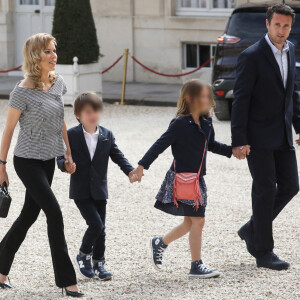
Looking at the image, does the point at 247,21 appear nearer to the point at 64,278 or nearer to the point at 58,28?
the point at 58,28

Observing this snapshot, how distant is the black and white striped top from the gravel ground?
0.86 m

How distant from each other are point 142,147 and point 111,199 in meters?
2.72

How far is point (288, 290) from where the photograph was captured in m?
5.46

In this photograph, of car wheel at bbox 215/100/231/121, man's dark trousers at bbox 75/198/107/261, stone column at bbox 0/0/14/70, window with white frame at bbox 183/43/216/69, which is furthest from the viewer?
stone column at bbox 0/0/14/70

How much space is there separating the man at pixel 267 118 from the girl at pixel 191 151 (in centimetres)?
24

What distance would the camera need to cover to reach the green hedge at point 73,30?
49.2 ft

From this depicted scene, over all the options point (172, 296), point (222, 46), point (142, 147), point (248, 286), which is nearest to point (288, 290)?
point (248, 286)

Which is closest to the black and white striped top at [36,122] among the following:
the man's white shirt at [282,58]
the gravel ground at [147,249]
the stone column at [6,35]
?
the gravel ground at [147,249]

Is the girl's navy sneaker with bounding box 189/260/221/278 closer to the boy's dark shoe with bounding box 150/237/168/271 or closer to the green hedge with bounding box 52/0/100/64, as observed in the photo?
the boy's dark shoe with bounding box 150/237/168/271

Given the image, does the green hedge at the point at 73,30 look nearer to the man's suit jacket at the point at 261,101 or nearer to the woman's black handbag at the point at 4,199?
the man's suit jacket at the point at 261,101

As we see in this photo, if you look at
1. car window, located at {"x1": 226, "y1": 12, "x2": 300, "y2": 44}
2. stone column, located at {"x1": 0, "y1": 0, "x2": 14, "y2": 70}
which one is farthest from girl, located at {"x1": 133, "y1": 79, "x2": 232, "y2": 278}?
stone column, located at {"x1": 0, "y1": 0, "x2": 14, "y2": 70}

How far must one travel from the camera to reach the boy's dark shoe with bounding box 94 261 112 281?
18.9 ft

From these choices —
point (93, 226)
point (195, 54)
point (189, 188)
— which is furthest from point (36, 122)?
point (195, 54)

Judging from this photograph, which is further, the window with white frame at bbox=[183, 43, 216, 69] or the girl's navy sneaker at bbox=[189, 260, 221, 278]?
the window with white frame at bbox=[183, 43, 216, 69]
